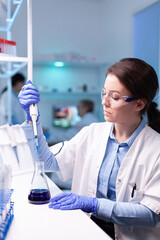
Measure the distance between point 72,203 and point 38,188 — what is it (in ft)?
0.50

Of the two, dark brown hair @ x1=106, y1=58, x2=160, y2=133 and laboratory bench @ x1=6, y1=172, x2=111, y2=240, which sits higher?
dark brown hair @ x1=106, y1=58, x2=160, y2=133

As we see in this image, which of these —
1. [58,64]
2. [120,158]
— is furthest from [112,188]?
[58,64]

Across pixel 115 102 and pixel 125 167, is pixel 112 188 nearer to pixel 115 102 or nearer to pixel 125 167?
pixel 125 167

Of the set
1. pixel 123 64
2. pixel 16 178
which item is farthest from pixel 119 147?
pixel 16 178

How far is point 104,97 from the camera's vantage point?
4.79 ft

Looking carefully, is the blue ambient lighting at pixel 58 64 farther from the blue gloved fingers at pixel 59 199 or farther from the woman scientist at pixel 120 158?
the blue gloved fingers at pixel 59 199

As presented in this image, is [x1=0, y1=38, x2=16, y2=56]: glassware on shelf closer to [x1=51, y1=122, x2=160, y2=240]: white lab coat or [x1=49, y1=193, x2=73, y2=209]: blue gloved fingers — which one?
[x1=51, y1=122, x2=160, y2=240]: white lab coat

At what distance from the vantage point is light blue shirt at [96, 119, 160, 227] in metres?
1.26

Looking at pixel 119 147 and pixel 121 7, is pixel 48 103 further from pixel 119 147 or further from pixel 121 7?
pixel 119 147

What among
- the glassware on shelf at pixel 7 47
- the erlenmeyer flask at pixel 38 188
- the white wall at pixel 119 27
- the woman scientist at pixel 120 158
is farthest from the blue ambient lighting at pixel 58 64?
the erlenmeyer flask at pixel 38 188

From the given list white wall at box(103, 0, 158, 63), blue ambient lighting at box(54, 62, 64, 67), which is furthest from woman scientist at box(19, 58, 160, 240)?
blue ambient lighting at box(54, 62, 64, 67)

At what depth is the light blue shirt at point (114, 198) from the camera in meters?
1.26

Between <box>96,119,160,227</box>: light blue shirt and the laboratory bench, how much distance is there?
18 cm

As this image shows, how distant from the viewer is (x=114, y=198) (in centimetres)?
144
